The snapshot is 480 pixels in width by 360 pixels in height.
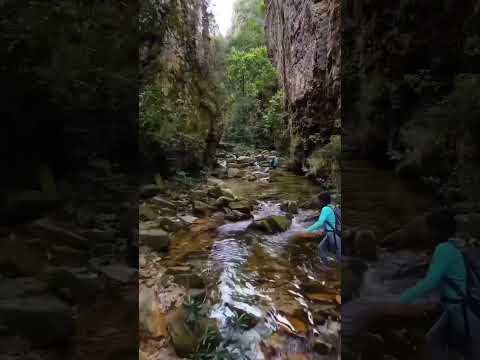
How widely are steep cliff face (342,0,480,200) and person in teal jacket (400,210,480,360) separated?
49cm

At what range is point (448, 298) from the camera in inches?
68.4

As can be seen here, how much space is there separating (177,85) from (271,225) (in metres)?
4.32

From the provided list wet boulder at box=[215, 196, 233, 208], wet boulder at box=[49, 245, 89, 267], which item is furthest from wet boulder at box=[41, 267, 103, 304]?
wet boulder at box=[215, 196, 233, 208]

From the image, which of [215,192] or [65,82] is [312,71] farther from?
[65,82]

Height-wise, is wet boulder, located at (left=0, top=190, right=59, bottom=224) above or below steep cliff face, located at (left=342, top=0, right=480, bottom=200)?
below

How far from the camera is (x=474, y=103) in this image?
179cm

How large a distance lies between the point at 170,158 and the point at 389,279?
17.9 ft

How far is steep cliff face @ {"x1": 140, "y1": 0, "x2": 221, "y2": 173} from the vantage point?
5.93 m

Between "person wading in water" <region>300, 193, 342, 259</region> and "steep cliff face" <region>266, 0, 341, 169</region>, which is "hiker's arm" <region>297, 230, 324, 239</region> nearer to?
"person wading in water" <region>300, 193, 342, 259</region>

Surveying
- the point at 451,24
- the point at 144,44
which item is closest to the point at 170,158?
the point at 144,44

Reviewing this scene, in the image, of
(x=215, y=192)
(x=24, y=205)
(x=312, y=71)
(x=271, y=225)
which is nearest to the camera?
(x=24, y=205)

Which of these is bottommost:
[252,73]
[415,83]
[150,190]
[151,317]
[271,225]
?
[151,317]

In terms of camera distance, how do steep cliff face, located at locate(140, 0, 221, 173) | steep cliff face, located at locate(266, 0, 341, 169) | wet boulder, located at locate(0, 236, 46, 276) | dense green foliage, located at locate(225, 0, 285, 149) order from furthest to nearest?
dense green foliage, located at locate(225, 0, 285, 149)
steep cliff face, located at locate(266, 0, 341, 169)
steep cliff face, located at locate(140, 0, 221, 173)
wet boulder, located at locate(0, 236, 46, 276)

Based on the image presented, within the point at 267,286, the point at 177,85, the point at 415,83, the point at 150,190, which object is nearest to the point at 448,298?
the point at 415,83
